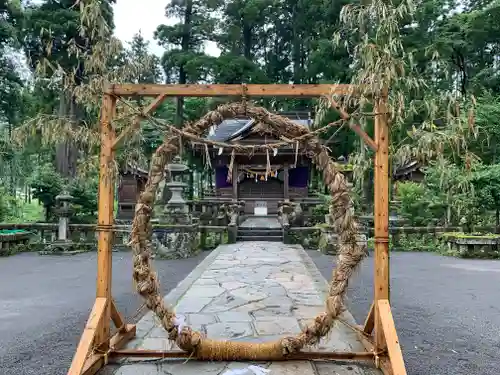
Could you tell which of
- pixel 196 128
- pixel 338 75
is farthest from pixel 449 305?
pixel 338 75

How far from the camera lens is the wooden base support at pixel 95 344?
324cm

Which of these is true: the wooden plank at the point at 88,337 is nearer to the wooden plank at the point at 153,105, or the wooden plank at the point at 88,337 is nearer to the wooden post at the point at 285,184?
the wooden plank at the point at 153,105

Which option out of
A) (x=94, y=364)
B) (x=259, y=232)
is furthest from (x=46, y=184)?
(x=94, y=364)

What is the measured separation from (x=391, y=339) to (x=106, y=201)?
2809 mm

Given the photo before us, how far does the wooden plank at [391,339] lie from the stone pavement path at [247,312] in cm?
40

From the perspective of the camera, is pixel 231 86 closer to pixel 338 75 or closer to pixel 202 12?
pixel 338 75

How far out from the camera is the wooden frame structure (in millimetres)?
3691

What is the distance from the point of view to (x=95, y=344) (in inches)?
142

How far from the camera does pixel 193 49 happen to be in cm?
2903

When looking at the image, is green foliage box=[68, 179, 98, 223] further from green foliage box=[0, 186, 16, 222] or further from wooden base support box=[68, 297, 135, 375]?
wooden base support box=[68, 297, 135, 375]

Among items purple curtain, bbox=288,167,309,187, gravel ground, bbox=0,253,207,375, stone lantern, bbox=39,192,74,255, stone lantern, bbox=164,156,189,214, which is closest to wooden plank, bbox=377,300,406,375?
gravel ground, bbox=0,253,207,375

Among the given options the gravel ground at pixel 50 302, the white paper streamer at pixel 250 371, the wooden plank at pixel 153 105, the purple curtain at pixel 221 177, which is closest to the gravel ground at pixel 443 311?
the white paper streamer at pixel 250 371

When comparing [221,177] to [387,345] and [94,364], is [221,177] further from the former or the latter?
[387,345]

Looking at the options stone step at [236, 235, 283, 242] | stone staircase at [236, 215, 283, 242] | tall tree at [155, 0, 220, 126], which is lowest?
stone step at [236, 235, 283, 242]
